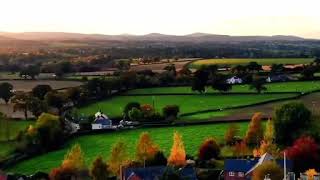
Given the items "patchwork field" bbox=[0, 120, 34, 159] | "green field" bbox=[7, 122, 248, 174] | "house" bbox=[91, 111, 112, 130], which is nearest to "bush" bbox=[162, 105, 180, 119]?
"green field" bbox=[7, 122, 248, 174]

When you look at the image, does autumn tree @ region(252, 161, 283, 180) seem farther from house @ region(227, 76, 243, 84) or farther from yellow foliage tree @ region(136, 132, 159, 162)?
house @ region(227, 76, 243, 84)

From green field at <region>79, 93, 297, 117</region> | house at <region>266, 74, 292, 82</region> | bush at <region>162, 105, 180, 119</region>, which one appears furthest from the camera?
house at <region>266, 74, 292, 82</region>

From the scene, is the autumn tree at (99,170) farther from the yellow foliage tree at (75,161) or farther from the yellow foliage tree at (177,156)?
the yellow foliage tree at (177,156)

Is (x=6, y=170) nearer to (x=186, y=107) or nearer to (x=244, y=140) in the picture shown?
(x=244, y=140)

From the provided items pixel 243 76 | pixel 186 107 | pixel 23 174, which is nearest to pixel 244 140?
pixel 23 174

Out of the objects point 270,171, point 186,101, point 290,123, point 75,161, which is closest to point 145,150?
point 75,161

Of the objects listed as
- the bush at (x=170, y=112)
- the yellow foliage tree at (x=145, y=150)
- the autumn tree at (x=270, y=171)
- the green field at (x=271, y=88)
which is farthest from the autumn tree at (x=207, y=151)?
the green field at (x=271, y=88)
